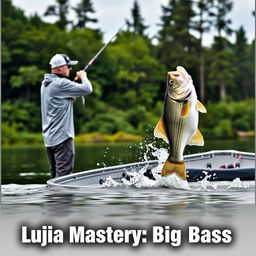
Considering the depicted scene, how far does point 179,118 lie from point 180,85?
1.85ft

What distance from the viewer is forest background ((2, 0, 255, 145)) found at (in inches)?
2630

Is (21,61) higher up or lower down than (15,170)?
higher up

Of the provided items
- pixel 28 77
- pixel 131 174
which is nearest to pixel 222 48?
pixel 28 77

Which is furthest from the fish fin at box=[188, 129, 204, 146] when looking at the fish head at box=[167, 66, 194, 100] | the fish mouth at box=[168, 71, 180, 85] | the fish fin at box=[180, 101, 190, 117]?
the fish mouth at box=[168, 71, 180, 85]

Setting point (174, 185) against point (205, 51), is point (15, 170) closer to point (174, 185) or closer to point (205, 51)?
point (174, 185)

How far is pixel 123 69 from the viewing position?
76.9 m

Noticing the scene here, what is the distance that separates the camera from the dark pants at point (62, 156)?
13148 mm

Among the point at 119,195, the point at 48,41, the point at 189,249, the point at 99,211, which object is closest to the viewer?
the point at 189,249

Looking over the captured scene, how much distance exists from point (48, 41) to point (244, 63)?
2361 cm

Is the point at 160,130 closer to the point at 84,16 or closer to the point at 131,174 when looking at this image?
the point at 131,174

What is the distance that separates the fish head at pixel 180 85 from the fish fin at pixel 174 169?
1.14 m

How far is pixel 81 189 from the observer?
42.0 feet

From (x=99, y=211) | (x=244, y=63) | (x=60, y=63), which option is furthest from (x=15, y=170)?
(x=244, y=63)

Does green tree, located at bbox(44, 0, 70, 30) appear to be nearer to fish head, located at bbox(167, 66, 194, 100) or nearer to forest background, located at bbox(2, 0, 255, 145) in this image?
forest background, located at bbox(2, 0, 255, 145)
